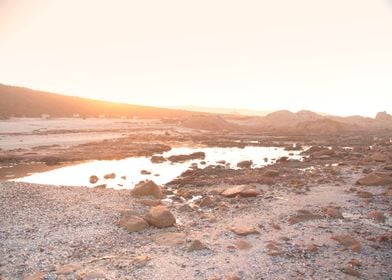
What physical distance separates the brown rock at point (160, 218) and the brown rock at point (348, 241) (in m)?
9.39

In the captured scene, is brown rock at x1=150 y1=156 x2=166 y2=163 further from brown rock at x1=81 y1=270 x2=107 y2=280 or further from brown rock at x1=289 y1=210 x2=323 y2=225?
brown rock at x1=81 y1=270 x2=107 y2=280

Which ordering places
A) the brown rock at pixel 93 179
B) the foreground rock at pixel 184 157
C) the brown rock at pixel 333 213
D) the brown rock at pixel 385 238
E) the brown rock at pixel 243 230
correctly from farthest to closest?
1. the foreground rock at pixel 184 157
2. the brown rock at pixel 93 179
3. the brown rock at pixel 333 213
4. the brown rock at pixel 243 230
5. the brown rock at pixel 385 238

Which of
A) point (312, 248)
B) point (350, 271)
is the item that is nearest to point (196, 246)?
point (312, 248)

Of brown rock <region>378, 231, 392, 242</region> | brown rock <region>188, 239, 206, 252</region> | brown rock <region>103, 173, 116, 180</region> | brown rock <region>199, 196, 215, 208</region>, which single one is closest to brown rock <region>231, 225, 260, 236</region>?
brown rock <region>188, 239, 206, 252</region>

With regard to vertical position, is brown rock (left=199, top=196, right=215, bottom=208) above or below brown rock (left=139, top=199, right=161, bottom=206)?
above

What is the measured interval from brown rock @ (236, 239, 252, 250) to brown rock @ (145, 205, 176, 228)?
466 centimetres

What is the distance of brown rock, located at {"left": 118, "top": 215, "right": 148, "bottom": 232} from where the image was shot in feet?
64.5

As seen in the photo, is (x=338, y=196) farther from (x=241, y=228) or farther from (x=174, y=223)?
(x=174, y=223)

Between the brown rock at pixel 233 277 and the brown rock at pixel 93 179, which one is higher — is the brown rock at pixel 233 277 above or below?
above

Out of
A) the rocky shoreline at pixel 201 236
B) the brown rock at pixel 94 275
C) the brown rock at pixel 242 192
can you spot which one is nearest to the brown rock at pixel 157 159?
the rocky shoreline at pixel 201 236

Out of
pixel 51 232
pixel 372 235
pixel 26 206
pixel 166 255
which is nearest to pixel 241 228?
pixel 166 255

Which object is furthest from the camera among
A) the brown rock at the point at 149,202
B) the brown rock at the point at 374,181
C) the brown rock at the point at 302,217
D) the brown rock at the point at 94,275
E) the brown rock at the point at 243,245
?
the brown rock at the point at 374,181

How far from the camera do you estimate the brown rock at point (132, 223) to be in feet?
64.5

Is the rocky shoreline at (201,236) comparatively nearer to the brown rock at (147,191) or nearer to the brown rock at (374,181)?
the brown rock at (147,191)
